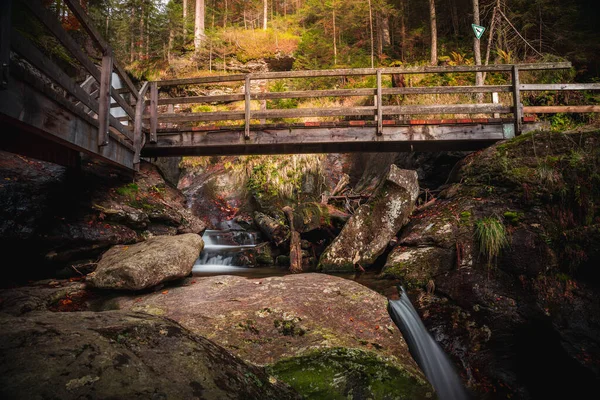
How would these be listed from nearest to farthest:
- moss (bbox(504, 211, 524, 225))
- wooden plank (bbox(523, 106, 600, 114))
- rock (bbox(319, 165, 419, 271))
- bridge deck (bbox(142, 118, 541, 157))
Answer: moss (bbox(504, 211, 524, 225))
rock (bbox(319, 165, 419, 271))
wooden plank (bbox(523, 106, 600, 114))
bridge deck (bbox(142, 118, 541, 157))

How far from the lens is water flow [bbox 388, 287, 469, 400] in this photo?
337 cm

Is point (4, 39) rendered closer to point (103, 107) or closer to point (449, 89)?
point (103, 107)

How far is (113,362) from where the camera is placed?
5.56ft

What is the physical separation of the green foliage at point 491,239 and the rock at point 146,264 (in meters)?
5.05

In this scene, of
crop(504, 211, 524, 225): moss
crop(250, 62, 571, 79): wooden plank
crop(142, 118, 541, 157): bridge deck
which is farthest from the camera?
crop(142, 118, 541, 157): bridge deck

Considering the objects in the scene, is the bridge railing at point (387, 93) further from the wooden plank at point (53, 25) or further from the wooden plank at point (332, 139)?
the wooden plank at point (53, 25)

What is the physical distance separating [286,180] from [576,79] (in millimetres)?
10812

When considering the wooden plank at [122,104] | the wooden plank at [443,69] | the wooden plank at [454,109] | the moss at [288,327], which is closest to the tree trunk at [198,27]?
the wooden plank at [122,104]

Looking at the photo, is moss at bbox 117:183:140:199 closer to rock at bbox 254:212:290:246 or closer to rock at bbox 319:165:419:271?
rock at bbox 254:212:290:246

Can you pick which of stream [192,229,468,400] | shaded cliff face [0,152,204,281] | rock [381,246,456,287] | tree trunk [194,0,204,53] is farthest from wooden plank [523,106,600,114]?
tree trunk [194,0,204,53]

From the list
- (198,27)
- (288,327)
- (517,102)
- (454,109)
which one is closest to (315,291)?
(288,327)

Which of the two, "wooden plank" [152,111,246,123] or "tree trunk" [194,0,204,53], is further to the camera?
"tree trunk" [194,0,204,53]

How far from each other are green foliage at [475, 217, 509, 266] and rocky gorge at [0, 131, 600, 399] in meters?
0.04

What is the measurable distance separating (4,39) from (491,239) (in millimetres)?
6659
